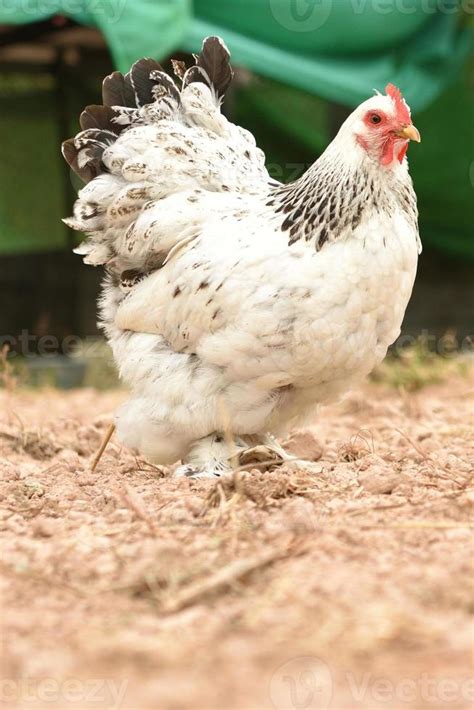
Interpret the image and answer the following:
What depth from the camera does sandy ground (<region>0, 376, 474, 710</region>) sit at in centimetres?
225

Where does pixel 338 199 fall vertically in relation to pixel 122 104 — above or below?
below

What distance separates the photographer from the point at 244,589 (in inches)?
109

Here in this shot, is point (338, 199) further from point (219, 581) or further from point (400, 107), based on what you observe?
point (219, 581)

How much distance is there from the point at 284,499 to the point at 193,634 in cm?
137

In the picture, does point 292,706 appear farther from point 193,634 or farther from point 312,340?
point 312,340

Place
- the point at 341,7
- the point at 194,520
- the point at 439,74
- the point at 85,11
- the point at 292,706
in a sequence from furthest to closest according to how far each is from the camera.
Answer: the point at 439,74, the point at 341,7, the point at 85,11, the point at 194,520, the point at 292,706

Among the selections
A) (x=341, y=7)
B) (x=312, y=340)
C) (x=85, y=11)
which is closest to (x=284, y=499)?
(x=312, y=340)

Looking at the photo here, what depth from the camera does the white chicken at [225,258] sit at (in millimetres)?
4109

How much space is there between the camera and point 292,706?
217cm

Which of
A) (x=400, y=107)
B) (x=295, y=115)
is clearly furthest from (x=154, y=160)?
(x=295, y=115)

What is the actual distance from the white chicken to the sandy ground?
358 mm

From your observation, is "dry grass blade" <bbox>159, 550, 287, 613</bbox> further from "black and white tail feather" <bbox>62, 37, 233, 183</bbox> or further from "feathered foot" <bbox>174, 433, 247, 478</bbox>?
"black and white tail feather" <bbox>62, 37, 233, 183</bbox>

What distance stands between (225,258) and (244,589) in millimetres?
1891

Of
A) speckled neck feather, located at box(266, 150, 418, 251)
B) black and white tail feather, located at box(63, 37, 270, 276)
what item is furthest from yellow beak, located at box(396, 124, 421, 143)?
black and white tail feather, located at box(63, 37, 270, 276)
